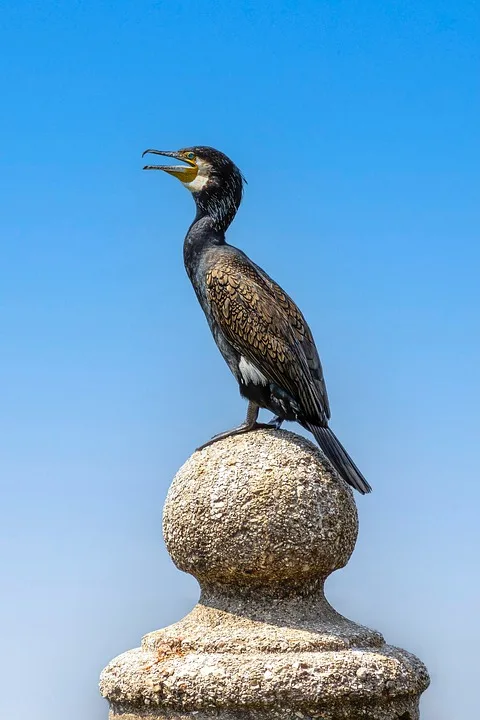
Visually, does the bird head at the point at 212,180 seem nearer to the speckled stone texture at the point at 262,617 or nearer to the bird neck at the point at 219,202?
the bird neck at the point at 219,202

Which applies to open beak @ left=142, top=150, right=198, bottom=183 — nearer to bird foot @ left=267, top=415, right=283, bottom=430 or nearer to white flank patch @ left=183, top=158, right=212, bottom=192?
white flank patch @ left=183, top=158, right=212, bottom=192

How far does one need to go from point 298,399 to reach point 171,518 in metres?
1.27

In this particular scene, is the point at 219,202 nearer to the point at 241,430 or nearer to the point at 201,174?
the point at 201,174

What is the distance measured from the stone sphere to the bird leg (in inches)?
8.8

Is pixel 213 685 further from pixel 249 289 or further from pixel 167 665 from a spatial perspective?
pixel 249 289

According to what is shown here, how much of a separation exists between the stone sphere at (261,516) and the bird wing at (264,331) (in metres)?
0.44

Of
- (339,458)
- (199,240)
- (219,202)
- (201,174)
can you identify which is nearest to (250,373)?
(339,458)

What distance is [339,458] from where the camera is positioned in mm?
7422

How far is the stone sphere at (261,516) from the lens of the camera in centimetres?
703

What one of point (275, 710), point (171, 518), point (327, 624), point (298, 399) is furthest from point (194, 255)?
point (275, 710)

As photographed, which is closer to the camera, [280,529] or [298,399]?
[280,529]

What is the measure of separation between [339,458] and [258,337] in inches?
42.3

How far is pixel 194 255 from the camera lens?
8.17 m

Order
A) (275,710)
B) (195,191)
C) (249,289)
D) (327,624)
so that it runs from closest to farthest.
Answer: (275,710), (327,624), (249,289), (195,191)
